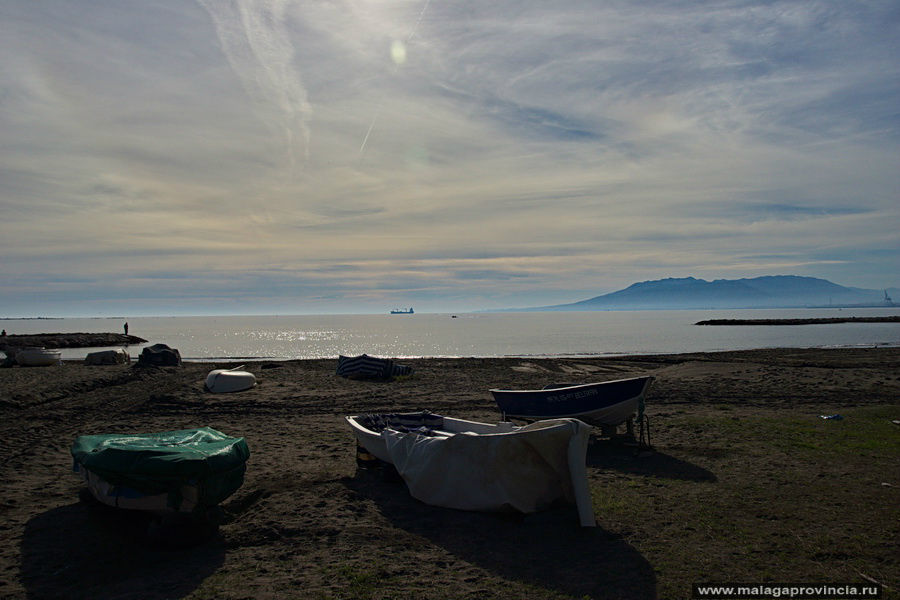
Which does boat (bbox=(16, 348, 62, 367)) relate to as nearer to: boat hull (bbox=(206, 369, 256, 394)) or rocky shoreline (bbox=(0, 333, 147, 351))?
boat hull (bbox=(206, 369, 256, 394))

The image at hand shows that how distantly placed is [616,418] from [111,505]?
32.5 feet

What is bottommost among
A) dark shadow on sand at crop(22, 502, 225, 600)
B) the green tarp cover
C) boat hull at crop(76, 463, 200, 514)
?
dark shadow on sand at crop(22, 502, 225, 600)

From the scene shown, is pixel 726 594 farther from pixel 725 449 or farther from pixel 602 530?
pixel 725 449

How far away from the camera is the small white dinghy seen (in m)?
23.3

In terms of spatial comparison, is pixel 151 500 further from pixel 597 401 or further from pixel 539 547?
pixel 597 401

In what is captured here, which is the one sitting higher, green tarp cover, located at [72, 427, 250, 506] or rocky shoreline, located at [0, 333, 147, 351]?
rocky shoreline, located at [0, 333, 147, 351]

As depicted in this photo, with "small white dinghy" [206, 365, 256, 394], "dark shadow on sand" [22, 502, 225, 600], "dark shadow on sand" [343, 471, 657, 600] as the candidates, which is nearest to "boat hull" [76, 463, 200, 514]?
"dark shadow on sand" [22, 502, 225, 600]

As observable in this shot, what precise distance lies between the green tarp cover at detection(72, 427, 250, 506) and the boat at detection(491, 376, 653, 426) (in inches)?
290

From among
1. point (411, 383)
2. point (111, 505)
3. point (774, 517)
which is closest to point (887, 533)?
point (774, 517)

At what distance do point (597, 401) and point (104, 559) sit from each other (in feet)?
31.7

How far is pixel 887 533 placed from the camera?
758cm

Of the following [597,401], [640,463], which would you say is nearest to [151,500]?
[640,463]

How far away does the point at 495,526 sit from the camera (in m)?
8.22

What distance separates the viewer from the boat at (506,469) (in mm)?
8188
